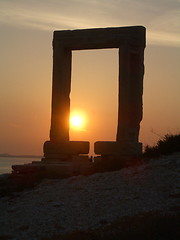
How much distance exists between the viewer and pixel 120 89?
58.1 ft

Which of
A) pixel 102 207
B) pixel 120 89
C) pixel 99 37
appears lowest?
pixel 102 207

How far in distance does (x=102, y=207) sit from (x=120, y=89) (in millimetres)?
8069

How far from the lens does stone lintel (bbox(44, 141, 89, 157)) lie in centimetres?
1785

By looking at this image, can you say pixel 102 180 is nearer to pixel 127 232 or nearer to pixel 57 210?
pixel 57 210

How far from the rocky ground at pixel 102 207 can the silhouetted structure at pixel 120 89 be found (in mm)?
3250

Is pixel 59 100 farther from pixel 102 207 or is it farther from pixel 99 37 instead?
pixel 102 207

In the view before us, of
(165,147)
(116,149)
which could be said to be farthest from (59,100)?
(165,147)

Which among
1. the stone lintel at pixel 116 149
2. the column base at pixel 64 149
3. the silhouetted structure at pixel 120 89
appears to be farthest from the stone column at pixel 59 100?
the stone lintel at pixel 116 149

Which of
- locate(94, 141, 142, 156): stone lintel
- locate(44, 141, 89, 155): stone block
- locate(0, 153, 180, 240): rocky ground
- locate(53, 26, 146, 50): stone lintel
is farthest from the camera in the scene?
locate(44, 141, 89, 155): stone block

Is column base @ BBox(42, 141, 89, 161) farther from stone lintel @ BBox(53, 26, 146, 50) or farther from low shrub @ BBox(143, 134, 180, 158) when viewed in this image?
stone lintel @ BBox(53, 26, 146, 50)

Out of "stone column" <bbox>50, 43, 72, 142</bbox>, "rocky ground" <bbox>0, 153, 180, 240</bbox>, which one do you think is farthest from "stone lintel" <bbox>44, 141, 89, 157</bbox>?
"rocky ground" <bbox>0, 153, 180, 240</bbox>

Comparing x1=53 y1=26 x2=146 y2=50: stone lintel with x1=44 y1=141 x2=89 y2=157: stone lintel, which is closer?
x1=53 y1=26 x2=146 y2=50: stone lintel

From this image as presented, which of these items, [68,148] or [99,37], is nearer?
[68,148]

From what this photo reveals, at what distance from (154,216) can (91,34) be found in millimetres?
10625
